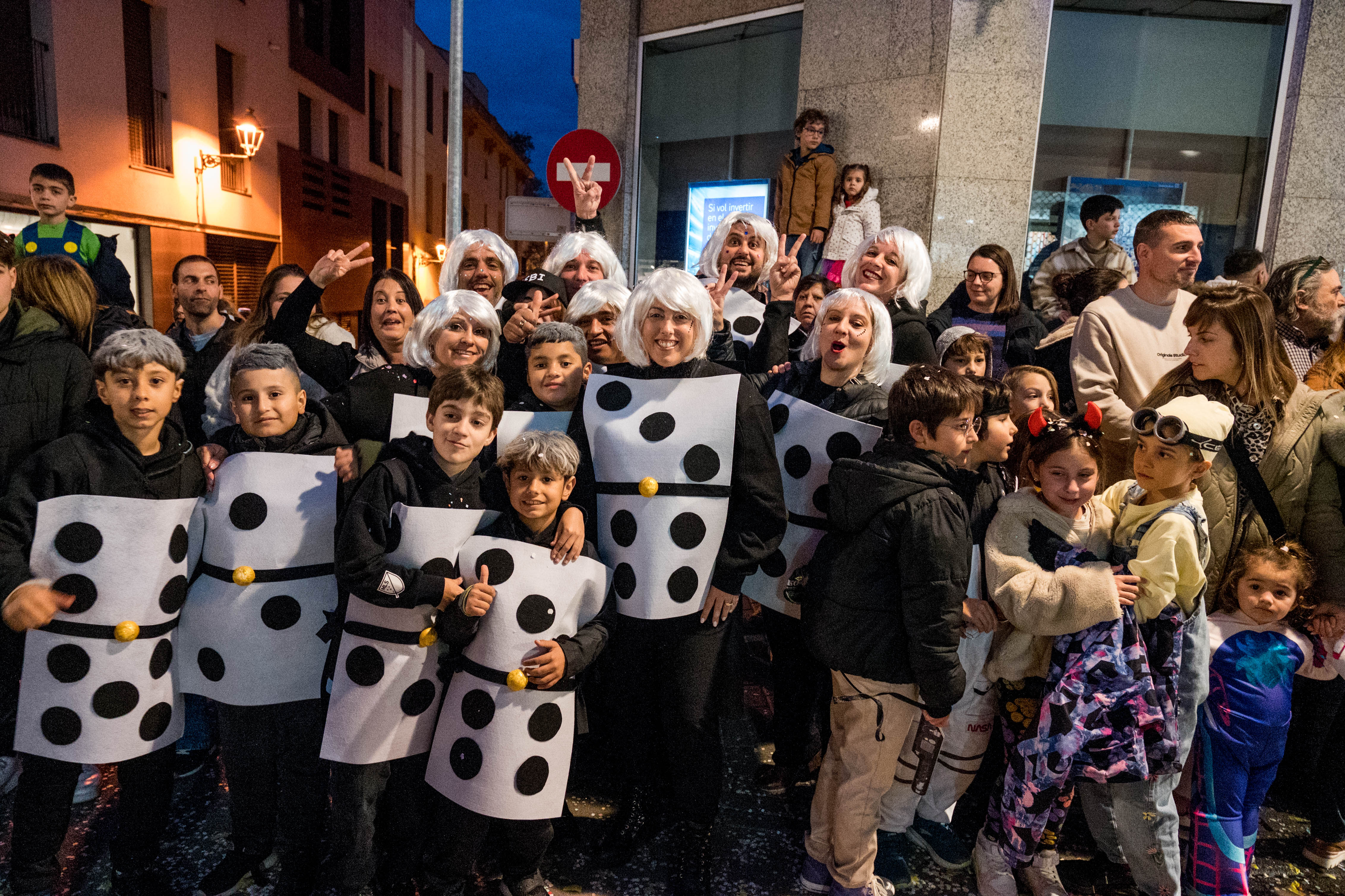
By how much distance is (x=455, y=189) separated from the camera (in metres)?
6.46

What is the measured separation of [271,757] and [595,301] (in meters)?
1.91

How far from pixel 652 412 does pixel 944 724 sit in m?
1.33

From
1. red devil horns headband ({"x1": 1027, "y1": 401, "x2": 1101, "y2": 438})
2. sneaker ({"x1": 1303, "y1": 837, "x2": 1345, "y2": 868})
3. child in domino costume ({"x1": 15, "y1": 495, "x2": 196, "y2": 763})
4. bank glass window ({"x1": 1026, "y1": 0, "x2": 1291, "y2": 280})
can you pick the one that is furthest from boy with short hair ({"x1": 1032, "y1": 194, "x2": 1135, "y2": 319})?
child in domino costume ({"x1": 15, "y1": 495, "x2": 196, "y2": 763})

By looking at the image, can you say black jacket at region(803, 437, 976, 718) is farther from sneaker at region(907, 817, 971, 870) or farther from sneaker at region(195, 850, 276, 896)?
sneaker at region(195, 850, 276, 896)

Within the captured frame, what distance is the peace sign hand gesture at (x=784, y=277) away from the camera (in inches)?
167

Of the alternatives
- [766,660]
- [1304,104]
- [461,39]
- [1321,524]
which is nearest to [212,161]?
[461,39]

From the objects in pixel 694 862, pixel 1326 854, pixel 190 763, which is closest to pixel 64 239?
pixel 190 763

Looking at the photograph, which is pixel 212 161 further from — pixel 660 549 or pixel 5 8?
pixel 660 549

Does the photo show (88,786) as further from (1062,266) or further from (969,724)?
(1062,266)

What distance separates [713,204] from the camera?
28.6ft

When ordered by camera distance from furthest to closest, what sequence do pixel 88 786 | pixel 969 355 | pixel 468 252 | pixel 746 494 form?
pixel 468 252 < pixel 969 355 < pixel 88 786 < pixel 746 494

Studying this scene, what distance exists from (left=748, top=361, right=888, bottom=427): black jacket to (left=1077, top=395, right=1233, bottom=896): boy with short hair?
0.79 metres

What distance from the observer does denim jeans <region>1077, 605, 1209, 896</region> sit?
255 cm

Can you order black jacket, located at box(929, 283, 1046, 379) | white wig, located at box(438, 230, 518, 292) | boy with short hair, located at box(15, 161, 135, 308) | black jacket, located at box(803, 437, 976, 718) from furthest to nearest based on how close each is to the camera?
boy with short hair, located at box(15, 161, 135, 308) → black jacket, located at box(929, 283, 1046, 379) → white wig, located at box(438, 230, 518, 292) → black jacket, located at box(803, 437, 976, 718)
